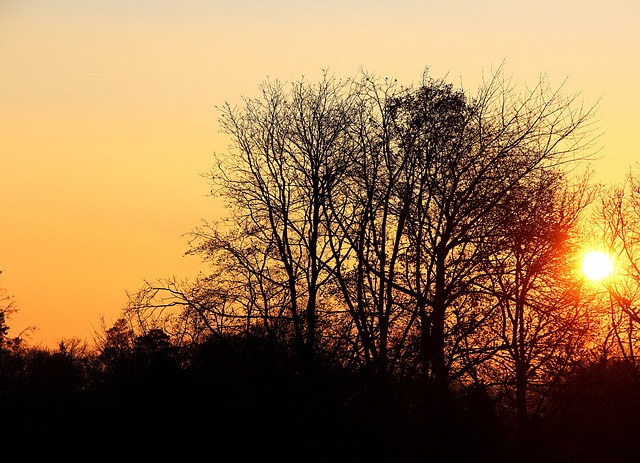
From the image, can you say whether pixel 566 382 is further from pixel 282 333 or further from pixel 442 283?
pixel 282 333

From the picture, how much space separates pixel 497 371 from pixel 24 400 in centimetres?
1655

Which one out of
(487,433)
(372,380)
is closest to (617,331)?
(487,433)

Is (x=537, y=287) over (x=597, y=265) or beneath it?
beneath

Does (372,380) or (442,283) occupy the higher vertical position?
(442,283)

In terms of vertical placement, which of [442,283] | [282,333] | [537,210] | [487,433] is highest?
[537,210]

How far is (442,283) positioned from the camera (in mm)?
33625

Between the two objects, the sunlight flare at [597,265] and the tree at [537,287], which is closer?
the tree at [537,287]

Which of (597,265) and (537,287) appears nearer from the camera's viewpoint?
(537,287)

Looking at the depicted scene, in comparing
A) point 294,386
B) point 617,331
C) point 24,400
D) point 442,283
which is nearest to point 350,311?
point 442,283

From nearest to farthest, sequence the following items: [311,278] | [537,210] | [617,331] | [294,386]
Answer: [294,386] → [537,210] → [311,278] → [617,331]

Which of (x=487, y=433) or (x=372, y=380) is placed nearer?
(x=372, y=380)

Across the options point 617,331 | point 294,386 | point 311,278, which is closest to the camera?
point 294,386

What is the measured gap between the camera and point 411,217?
3509 centimetres

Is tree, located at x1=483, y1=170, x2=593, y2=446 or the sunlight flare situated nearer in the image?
tree, located at x1=483, y1=170, x2=593, y2=446
